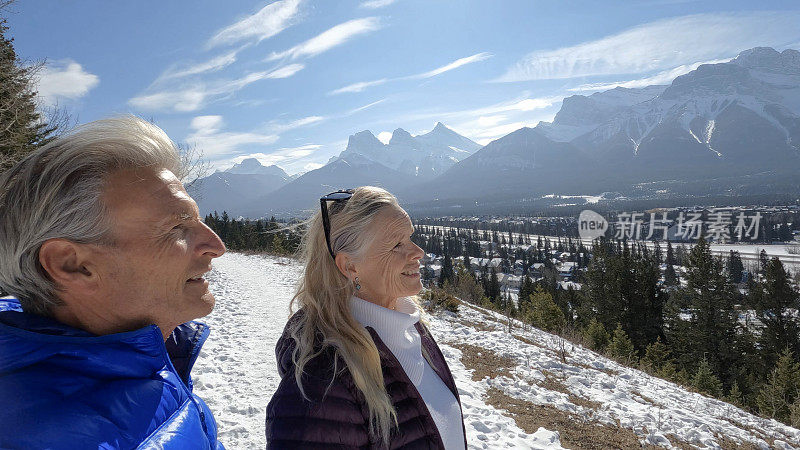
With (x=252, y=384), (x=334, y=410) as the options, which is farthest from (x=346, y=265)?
(x=252, y=384)

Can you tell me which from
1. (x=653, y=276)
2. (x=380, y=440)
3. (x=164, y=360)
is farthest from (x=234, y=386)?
(x=653, y=276)

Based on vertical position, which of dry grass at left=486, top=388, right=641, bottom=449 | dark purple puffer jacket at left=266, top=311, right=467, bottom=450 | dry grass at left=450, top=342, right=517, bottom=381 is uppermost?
dark purple puffer jacket at left=266, top=311, right=467, bottom=450

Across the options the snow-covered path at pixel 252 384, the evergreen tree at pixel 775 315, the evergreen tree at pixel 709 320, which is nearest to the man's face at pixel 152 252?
the snow-covered path at pixel 252 384

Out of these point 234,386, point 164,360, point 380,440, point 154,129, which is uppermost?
point 154,129

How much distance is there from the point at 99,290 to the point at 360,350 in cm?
89

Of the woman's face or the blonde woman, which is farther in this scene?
the woman's face

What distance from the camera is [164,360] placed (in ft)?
3.32

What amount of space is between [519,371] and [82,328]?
730 cm

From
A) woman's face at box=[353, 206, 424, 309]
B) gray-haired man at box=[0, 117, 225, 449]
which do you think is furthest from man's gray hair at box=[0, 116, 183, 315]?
woman's face at box=[353, 206, 424, 309]

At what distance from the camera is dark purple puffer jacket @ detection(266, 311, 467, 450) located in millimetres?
1348

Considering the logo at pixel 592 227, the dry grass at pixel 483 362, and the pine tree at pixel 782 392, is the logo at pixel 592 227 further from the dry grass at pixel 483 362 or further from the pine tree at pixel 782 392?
the dry grass at pixel 483 362

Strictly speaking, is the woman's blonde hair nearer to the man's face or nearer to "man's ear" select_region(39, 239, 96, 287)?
the man's face

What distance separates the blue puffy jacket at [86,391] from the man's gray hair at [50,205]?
0.10 metres

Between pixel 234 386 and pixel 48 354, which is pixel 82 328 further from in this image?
pixel 234 386
